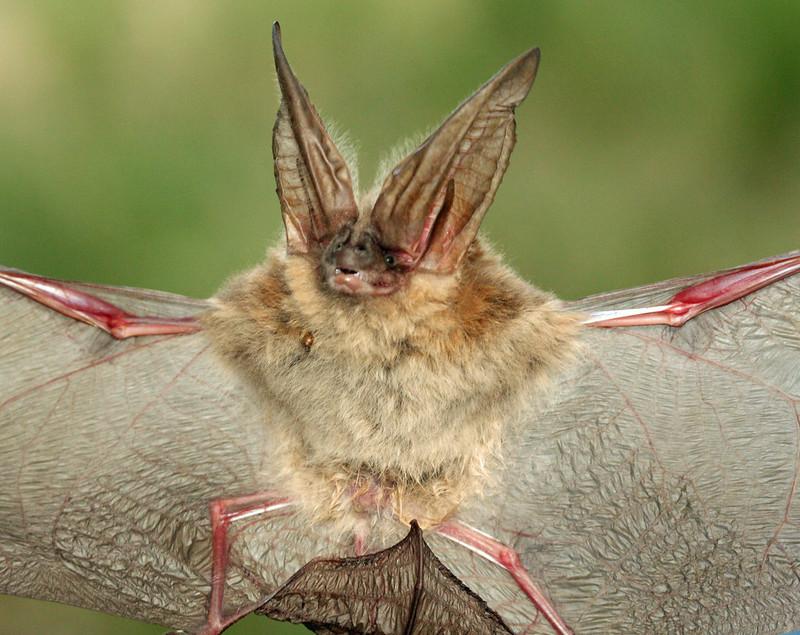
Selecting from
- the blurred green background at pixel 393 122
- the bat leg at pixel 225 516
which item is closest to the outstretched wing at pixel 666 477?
the bat leg at pixel 225 516

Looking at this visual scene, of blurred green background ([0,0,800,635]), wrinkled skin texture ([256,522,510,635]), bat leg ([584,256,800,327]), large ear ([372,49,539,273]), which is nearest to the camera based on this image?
large ear ([372,49,539,273])

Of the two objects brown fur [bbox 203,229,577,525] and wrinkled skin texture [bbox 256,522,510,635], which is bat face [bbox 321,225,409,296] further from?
wrinkled skin texture [bbox 256,522,510,635]

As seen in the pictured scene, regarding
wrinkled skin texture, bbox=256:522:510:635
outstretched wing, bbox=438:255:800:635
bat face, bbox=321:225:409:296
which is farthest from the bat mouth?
outstretched wing, bbox=438:255:800:635

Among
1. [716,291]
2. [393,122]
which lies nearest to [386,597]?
[716,291]

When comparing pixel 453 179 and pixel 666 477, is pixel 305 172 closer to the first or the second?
pixel 453 179

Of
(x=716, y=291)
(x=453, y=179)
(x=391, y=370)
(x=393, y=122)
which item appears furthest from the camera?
(x=393, y=122)

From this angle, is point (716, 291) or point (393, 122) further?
point (393, 122)

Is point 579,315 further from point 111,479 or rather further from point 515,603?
point 111,479
